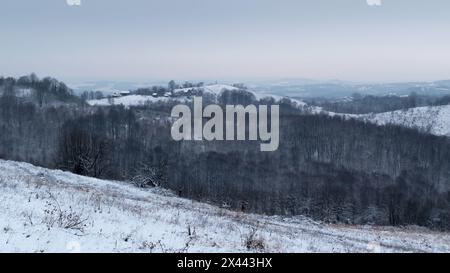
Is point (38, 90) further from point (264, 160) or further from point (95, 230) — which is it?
point (95, 230)

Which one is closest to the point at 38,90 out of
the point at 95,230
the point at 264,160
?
the point at 264,160

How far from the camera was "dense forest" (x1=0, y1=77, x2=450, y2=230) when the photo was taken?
55.9 m

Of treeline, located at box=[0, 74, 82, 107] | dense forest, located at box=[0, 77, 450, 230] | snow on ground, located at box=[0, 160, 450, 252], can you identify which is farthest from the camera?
treeline, located at box=[0, 74, 82, 107]

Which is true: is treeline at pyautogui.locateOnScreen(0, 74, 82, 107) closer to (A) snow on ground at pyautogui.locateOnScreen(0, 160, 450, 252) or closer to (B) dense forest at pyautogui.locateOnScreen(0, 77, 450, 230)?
(B) dense forest at pyautogui.locateOnScreen(0, 77, 450, 230)

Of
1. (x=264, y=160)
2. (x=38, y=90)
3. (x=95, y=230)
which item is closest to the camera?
(x=95, y=230)

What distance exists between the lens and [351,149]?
136750mm

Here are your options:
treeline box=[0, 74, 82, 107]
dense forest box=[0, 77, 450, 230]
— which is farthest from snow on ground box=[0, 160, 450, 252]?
treeline box=[0, 74, 82, 107]

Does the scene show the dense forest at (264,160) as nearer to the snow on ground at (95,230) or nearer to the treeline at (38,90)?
the treeline at (38,90)

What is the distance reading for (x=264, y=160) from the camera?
11525 centimetres

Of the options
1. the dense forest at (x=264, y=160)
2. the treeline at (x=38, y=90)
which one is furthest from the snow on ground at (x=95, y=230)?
the treeline at (x=38, y=90)

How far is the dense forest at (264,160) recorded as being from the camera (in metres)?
55.9

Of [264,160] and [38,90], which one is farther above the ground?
[38,90]
